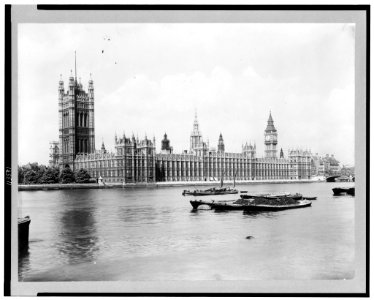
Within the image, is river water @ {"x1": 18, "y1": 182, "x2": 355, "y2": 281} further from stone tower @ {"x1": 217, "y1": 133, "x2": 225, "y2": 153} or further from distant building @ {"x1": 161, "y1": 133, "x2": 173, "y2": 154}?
stone tower @ {"x1": 217, "y1": 133, "x2": 225, "y2": 153}

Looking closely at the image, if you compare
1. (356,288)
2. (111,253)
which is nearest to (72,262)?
(111,253)

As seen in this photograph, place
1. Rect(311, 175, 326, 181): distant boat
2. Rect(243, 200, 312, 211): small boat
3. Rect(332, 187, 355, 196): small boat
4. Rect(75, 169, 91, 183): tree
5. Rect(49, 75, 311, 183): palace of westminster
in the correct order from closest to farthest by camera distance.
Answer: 1. Rect(332, 187, 355, 196): small boat
2. Rect(49, 75, 311, 183): palace of westminster
3. Rect(75, 169, 91, 183): tree
4. Rect(243, 200, 312, 211): small boat
5. Rect(311, 175, 326, 181): distant boat

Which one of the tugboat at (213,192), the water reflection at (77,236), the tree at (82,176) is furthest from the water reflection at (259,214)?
the tree at (82,176)

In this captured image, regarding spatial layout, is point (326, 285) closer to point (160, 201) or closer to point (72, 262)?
point (160, 201)

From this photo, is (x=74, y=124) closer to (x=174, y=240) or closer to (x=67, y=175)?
(x=67, y=175)

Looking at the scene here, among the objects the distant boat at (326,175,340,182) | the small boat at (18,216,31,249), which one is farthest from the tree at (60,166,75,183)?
the distant boat at (326,175,340,182)

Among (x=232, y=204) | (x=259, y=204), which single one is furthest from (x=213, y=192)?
(x=259, y=204)
